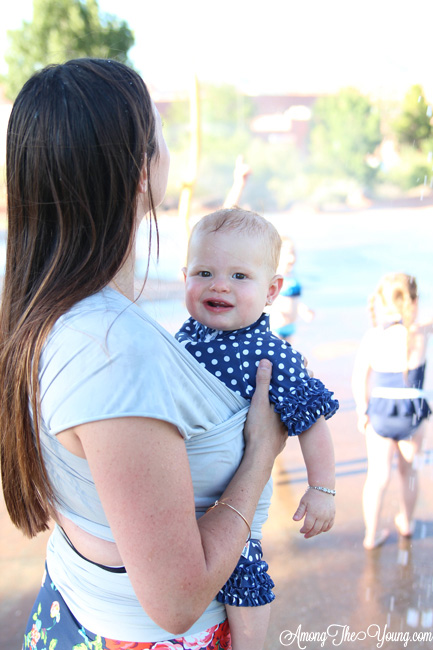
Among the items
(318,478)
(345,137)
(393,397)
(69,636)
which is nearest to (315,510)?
(318,478)

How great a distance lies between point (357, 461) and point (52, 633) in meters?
2.76

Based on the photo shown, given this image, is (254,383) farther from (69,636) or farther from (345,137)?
(345,137)

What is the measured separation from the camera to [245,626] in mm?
1064

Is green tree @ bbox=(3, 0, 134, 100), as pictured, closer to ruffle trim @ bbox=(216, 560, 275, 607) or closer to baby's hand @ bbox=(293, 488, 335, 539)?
baby's hand @ bbox=(293, 488, 335, 539)

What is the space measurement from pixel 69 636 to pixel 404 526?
7.34ft

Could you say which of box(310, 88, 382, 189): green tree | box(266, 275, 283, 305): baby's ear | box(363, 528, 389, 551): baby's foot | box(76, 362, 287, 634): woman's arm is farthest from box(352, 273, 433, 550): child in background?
box(310, 88, 382, 189): green tree

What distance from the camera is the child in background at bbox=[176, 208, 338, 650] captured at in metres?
1.09

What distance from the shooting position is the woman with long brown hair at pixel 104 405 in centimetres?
68

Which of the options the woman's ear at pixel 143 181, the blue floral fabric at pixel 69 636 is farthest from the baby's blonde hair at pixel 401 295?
the woman's ear at pixel 143 181

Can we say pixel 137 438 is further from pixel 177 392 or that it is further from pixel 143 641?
pixel 143 641

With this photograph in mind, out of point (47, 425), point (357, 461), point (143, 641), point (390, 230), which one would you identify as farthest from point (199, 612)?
point (390, 230)

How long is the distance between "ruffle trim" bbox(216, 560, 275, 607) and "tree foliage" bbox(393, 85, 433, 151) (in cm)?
1820

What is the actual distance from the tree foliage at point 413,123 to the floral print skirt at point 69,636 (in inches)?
723

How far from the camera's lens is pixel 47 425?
0.75 m
